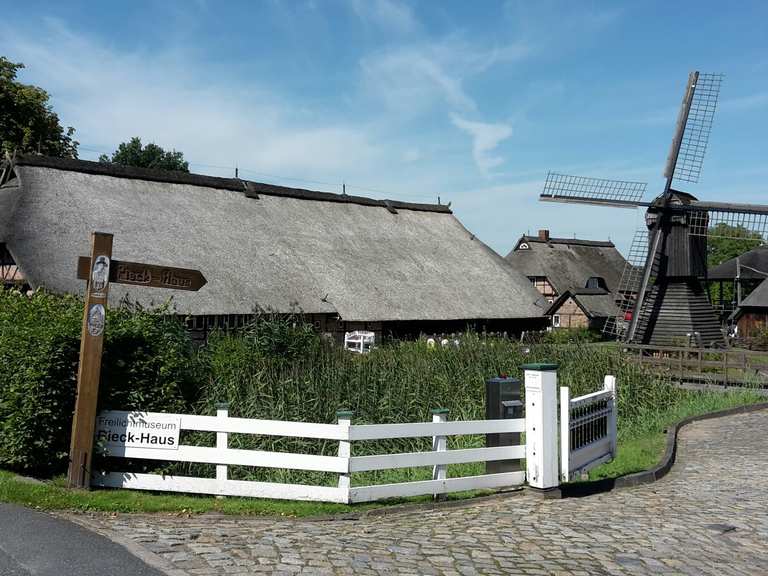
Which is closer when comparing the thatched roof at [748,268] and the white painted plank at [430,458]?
the white painted plank at [430,458]

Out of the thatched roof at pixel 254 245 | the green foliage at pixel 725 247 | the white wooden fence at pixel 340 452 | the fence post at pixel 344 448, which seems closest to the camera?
the fence post at pixel 344 448

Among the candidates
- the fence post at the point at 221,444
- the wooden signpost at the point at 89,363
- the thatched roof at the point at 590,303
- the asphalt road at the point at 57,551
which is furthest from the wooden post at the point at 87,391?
the thatched roof at the point at 590,303

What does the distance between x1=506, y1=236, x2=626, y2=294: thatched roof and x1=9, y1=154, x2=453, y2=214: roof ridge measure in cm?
2253

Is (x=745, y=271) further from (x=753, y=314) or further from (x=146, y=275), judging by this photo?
(x=146, y=275)

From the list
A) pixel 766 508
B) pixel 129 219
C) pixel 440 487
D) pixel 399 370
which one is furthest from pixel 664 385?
pixel 129 219

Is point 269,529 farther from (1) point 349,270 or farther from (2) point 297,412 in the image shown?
(1) point 349,270

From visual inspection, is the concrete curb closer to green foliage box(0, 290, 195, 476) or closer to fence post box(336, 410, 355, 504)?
fence post box(336, 410, 355, 504)

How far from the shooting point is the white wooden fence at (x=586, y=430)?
9.93 metres

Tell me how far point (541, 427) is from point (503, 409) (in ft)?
2.22

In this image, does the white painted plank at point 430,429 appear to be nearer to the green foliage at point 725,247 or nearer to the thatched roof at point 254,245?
the thatched roof at point 254,245

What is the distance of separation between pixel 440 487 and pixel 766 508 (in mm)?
3829

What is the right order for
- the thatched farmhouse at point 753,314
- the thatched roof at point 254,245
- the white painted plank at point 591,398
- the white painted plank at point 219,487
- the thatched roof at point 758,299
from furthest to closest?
the thatched roof at point 758,299 → the thatched farmhouse at point 753,314 → the thatched roof at point 254,245 → the white painted plank at point 591,398 → the white painted plank at point 219,487

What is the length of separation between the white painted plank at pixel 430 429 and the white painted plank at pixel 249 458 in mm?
384

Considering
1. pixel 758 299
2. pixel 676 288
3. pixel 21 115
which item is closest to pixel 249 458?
pixel 676 288
